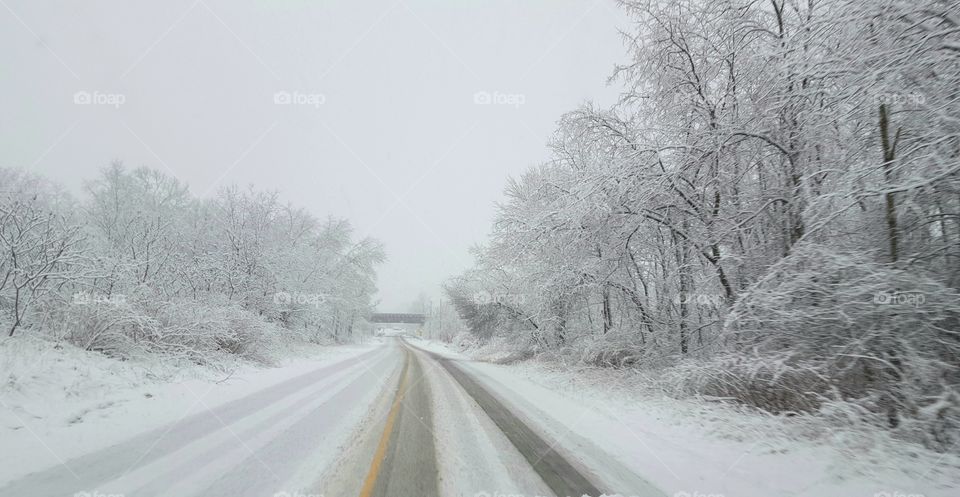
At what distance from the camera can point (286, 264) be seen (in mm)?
18750

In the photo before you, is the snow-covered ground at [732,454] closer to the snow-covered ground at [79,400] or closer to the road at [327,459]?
the road at [327,459]

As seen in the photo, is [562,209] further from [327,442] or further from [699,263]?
[327,442]

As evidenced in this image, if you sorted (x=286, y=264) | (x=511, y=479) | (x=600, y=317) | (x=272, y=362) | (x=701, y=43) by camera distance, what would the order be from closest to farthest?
1. (x=511, y=479)
2. (x=701, y=43)
3. (x=272, y=362)
4. (x=600, y=317)
5. (x=286, y=264)

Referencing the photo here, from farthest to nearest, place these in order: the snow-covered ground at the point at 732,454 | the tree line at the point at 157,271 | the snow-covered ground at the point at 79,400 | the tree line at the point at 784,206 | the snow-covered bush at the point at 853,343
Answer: the tree line at the point at 157,271 < the tree line at the point at 784,206 < the snow-covered bush at the point at 853,343 < the snow-covered ground at the point at 79,400 < the snow-covered ground at the point at 732,454

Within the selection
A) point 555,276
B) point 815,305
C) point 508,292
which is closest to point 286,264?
point 508,292

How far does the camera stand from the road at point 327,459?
3.42 meters

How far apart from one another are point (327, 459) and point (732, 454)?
202 inches

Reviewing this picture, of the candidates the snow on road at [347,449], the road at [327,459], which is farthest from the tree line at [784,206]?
the road at [327,459]

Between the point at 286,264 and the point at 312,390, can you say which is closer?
the point at 312,390

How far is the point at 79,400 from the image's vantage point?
5.46 meters

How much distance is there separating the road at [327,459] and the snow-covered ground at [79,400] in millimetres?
283

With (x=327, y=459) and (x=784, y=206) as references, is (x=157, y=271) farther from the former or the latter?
(x=784, y=206)

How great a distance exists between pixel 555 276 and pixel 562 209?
11.7 feet

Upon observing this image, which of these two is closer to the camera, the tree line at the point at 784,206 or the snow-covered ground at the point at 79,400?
the snow-covered ground at the point at 79,400
